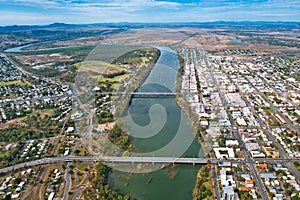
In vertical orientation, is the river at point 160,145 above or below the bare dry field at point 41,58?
below

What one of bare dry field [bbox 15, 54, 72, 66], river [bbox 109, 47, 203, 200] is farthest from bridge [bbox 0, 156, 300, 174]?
bare dry field [bbox 15, 54, 72, 66]

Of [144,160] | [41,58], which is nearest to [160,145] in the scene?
[144,160]

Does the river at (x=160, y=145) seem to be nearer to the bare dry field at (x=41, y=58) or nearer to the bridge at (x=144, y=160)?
the bridge at (x=144, y=160)

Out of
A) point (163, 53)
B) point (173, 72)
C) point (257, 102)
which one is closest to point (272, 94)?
point (257, 102)

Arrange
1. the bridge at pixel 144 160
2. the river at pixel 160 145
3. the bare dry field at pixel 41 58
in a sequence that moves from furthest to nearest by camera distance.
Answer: the bare dry field at pixel 41 58, the bridge at pixel 144 160, the river at pixel 160 145

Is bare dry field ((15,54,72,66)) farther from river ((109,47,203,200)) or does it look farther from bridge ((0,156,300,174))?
bridge ((0,156,300,174))

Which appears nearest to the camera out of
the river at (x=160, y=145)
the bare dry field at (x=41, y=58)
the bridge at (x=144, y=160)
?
the river at (x=160, y=145)

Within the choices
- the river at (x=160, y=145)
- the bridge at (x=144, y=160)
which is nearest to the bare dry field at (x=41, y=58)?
the river at (x=160, y=145)

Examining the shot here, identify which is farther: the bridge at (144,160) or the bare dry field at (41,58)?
the bare dry field at (41,58)

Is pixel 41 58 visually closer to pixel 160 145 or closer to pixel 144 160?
pixel 160 145
